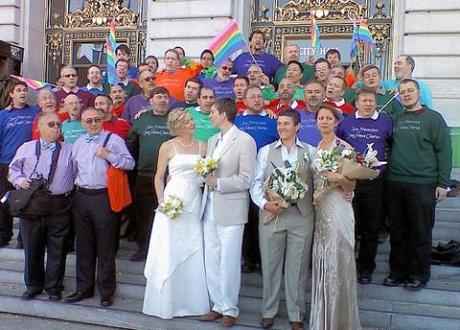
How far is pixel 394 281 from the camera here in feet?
18.7

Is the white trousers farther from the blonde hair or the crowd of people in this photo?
the blonde hair

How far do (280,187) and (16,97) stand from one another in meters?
3.80

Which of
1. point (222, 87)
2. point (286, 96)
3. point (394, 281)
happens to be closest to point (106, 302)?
point (394, 281)

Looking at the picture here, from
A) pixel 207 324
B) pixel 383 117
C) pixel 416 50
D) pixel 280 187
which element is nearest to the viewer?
pixel 280 187

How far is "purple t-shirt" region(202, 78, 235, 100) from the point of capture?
24.3 ft

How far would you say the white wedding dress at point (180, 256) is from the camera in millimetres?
5367

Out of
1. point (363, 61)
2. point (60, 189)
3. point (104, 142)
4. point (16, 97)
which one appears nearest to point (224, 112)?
point (104, 142)

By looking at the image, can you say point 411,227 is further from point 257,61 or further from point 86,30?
point 86,30

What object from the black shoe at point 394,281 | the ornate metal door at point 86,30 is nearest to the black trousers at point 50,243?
the black shoe at point 394,281

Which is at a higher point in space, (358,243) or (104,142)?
(104,142)

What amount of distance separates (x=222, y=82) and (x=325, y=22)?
5.67 metres

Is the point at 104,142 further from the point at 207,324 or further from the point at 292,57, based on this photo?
the point at 292,57

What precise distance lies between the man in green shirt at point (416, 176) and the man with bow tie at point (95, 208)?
2.67 metres

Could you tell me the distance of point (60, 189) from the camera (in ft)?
19.1
